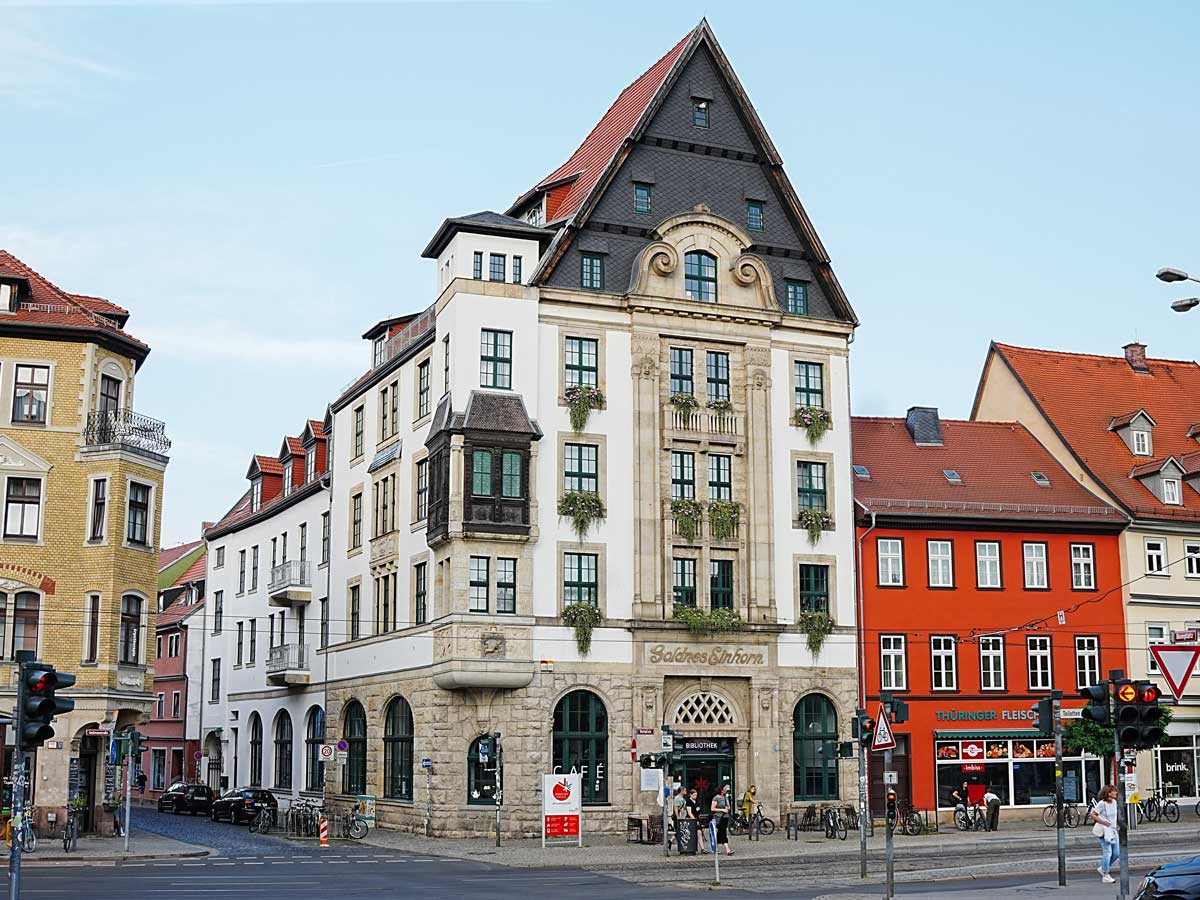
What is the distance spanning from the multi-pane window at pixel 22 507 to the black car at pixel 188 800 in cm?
2455

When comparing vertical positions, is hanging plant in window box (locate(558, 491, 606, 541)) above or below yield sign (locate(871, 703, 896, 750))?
above

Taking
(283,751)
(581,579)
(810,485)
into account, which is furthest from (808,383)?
(283,751)

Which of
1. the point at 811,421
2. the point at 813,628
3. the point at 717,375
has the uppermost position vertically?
the point at 717,375

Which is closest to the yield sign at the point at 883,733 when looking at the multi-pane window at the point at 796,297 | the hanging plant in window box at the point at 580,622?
the hanging plant in window box at the point at 580,622

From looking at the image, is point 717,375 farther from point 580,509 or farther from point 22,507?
point 22,507

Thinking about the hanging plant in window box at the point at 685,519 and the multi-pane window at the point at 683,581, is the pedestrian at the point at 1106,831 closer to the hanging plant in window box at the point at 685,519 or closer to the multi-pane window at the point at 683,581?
the multi-pane window at the point at 683,581

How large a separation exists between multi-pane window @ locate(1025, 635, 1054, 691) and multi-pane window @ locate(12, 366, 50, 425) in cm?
3507

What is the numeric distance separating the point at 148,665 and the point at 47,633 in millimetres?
3651

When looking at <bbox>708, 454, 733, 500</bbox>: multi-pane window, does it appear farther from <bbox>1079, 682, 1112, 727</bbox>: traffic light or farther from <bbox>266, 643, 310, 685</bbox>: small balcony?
<bbox>1079, 682, 1112, 727</bbox>: traffic light

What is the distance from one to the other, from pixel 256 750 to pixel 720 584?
2986 centimetres

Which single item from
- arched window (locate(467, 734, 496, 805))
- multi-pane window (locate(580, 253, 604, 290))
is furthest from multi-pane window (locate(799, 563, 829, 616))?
arched window (locate(467, 734, 496, 805))

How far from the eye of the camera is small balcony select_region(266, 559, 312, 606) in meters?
64.3

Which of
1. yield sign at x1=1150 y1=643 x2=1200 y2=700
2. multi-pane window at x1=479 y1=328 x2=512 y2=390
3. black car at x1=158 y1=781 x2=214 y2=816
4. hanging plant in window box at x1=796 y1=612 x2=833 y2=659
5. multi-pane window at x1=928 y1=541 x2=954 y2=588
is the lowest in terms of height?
black car at x1=158 y1=781 x2=214 y2=816

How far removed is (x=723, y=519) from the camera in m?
51.6
